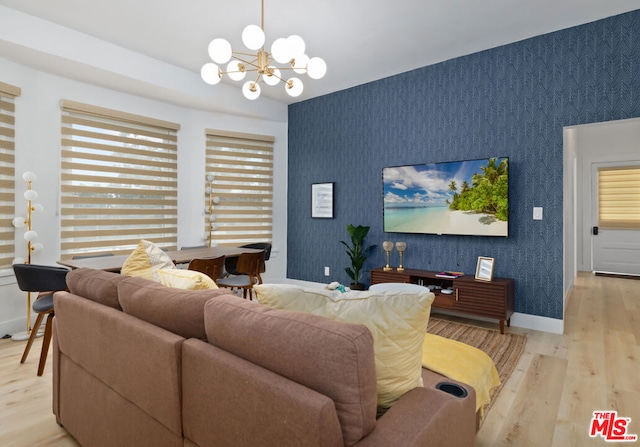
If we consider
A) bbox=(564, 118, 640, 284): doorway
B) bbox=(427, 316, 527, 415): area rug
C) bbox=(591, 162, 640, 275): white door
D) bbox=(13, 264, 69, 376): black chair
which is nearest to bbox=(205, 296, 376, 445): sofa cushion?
bbox=(427, 316, 527, 415): area rug

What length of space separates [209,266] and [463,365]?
237 centimetres

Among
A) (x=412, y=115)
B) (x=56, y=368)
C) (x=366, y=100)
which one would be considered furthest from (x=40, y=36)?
(x=412, y=115)

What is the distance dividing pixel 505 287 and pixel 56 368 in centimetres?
362

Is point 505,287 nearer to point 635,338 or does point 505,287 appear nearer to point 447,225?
point 447,225

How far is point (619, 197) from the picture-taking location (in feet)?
22.9

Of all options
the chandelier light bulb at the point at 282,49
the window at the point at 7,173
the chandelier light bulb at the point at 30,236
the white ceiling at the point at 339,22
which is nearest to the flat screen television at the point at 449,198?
the white ceiling at the point at 339,22

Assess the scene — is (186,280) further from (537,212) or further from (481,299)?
(537,212)

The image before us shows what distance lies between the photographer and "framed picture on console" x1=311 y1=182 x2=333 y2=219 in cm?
540

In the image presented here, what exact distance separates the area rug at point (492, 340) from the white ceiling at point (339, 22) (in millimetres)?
3026

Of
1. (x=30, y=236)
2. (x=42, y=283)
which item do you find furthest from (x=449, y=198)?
(x=30, y=236)

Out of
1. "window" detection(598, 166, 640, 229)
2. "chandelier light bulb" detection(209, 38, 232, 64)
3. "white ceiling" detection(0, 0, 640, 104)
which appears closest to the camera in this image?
"chandelier light bulb" detection(209, 38, 232, 64)

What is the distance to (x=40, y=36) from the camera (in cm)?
336

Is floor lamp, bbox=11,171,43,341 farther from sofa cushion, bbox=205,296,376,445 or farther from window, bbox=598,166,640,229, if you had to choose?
window, bbox=598,166,640,229

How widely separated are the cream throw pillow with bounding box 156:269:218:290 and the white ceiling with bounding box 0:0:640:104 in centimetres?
254
